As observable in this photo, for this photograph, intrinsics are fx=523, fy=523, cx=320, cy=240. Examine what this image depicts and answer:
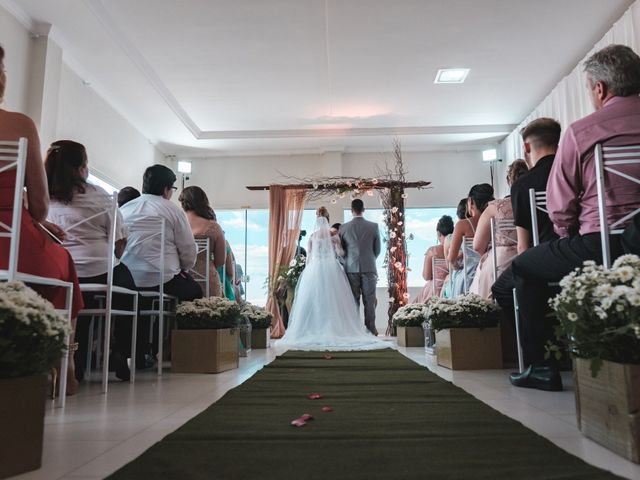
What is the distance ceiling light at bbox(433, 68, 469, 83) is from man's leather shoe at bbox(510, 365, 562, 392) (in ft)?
15.6

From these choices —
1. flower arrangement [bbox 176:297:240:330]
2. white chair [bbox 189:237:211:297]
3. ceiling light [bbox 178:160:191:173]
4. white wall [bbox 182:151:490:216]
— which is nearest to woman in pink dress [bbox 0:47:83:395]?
flower arrangement [bbox 176:297:240:330]

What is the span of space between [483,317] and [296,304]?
3.31 m

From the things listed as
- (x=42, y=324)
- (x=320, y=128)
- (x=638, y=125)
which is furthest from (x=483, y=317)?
(x=320, y=128)

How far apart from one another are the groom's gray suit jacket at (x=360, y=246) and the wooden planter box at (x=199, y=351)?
385 centimetres

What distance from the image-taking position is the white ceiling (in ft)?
16.3

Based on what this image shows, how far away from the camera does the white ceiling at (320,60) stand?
4980 millimetres

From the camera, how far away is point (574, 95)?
619 centimetres

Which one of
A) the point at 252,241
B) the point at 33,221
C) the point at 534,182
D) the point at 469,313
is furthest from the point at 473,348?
the point at 252,241

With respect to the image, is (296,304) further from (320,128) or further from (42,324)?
(42,324)

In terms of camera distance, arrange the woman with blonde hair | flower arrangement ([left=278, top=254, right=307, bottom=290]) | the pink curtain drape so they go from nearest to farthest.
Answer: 1. the woman with blonde hair
2. flower arrangement ([left=278, top=254, right=307, bottom=290])
3. the pink curtain drape

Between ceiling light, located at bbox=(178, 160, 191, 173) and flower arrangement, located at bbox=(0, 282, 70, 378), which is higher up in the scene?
ceiling light, located at bbox=(178, 160, 191, 173)

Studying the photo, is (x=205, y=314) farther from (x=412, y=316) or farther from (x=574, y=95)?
(x=574, y=95)

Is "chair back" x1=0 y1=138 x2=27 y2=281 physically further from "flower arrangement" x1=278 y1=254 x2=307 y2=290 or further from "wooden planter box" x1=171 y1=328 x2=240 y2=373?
"flower arrangement" x1=278 y1=254 x2=307 y2=290

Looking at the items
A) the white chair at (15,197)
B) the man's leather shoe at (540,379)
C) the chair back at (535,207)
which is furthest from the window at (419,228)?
the white chair at (15,197)
